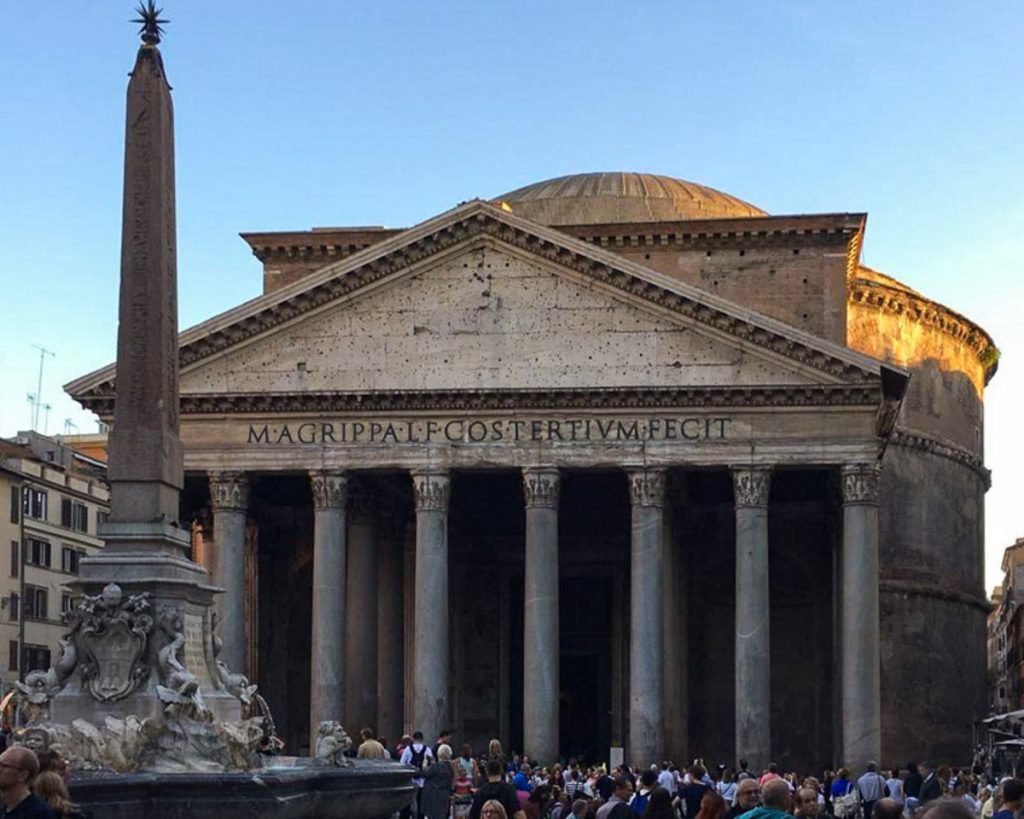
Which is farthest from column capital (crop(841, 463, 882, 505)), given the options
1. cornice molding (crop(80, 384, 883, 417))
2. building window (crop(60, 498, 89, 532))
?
building window (crop(60, 498, 89, 532))

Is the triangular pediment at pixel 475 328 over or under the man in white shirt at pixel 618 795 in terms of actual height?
over

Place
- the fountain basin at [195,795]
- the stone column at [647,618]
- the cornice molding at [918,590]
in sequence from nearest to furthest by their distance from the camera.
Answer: the fountain basin at [195,795]
the stone column at [647,618]
the cornice molding at [918,590]

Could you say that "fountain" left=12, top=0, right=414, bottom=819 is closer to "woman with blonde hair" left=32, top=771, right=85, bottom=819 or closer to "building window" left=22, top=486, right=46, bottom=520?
"woman with blonde hair" left=32, top=771, right=85, bottom=819

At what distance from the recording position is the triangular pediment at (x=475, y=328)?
34094 millimetres

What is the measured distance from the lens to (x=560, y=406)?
3441cm

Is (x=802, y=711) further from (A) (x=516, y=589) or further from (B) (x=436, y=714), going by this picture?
(B) (x=436, y=714)

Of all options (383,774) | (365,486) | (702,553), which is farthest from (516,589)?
(383,774)

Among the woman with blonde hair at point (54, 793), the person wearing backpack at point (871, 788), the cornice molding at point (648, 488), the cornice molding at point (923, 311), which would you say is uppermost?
the cornice molding at point (923, 311)

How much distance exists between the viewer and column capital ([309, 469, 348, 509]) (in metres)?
34.7

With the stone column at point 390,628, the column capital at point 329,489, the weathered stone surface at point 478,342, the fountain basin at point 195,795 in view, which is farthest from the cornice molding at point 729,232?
the fountain basin at point 195,795

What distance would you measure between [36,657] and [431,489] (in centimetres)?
2060

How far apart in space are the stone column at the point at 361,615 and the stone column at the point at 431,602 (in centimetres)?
184

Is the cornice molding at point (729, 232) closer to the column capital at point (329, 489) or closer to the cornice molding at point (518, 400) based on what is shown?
the cornice molding at point (518, 400)

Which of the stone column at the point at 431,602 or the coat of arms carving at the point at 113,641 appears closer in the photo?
the coat of arms carving at the point at 113,641
